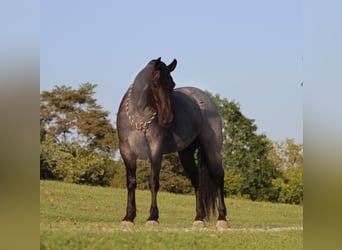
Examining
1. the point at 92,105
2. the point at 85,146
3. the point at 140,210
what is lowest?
the point at 140,210

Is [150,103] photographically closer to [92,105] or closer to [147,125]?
[147,125]

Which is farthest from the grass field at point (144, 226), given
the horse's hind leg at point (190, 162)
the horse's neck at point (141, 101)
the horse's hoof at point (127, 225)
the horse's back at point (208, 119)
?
the horse's neck at point (141, 101)

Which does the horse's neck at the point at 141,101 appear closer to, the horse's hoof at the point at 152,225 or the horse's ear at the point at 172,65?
the horse's ear at the point at 172,65

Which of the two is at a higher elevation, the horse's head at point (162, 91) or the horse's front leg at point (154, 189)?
the horse's head at point (162, 91)

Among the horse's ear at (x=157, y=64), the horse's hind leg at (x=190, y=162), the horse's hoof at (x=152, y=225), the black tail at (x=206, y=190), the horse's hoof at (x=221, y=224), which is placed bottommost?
the horse's hoof at (x=221, y=224)

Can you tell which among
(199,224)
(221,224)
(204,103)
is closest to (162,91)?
(204,103)

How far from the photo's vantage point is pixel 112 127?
1524 centimetres

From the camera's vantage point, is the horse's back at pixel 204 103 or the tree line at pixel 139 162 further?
the tree line at pixel 139 162

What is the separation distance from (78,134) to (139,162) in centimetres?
176

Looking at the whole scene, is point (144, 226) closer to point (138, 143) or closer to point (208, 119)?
point (138, 143)

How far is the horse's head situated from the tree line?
4528mm

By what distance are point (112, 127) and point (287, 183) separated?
642cm

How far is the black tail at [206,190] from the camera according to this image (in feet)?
33.8
